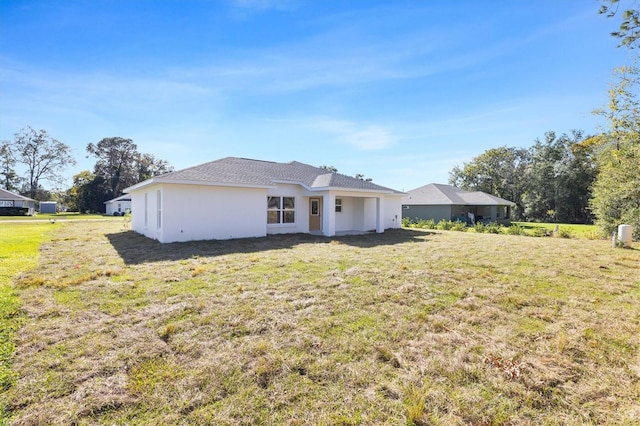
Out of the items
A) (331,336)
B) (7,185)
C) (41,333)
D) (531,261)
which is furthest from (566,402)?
(7,185)

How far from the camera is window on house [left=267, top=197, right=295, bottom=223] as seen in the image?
14953mm

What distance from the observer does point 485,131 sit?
21.4 m

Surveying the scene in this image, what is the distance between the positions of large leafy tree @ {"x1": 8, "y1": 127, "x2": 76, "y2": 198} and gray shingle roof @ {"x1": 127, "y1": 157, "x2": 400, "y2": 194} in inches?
2276

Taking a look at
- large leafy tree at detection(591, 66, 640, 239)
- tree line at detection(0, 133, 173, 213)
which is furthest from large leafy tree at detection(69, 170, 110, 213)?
large leafy tree at detection(591, 66, 640, 239)

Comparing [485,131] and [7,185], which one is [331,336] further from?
[7,185]

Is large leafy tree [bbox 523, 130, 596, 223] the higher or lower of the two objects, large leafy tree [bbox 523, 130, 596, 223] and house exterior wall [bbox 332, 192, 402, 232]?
the higher

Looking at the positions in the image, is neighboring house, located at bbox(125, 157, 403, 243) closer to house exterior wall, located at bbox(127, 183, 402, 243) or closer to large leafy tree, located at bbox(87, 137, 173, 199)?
house exterior wall, located at bbox(127, 183, 402, 243)

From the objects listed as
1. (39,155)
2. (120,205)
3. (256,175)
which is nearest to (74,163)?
(39,155)

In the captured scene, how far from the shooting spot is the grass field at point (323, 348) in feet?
8.22

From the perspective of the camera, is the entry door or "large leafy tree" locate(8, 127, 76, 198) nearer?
the entry door

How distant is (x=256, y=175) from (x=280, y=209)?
2.09 metres

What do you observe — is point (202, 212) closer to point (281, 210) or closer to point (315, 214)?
point (281, 210)

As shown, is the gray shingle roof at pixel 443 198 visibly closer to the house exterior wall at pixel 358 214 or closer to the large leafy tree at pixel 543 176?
the house exterior wall at pixel 358 214

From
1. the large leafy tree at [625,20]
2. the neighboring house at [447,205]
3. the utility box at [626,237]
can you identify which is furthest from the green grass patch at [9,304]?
the neighboring house at [447,205]
